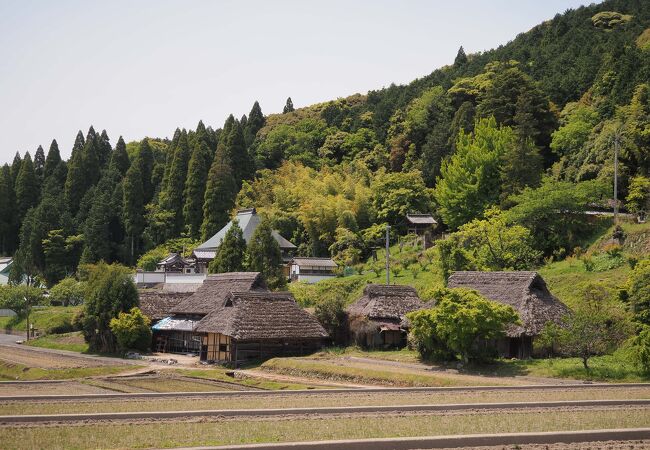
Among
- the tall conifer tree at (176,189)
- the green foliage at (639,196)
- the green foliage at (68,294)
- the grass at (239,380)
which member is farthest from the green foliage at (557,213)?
the tall conifer tree at (176,189)

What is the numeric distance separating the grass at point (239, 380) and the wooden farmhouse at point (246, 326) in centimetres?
221

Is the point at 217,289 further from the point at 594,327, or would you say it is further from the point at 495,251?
the point at 594,327

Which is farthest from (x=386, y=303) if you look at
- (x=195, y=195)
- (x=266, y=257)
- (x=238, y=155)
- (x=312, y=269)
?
(x=238, y=155)

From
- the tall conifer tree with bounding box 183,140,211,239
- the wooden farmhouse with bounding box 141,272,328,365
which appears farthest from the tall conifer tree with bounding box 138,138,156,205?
the wooden farmhouse with bounding box 141,272,328,365

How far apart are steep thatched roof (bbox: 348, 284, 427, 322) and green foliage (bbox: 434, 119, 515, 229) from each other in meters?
13.2

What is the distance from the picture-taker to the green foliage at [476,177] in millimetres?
46562

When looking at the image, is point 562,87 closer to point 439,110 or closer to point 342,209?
point 439,110

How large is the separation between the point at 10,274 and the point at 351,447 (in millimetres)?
60506

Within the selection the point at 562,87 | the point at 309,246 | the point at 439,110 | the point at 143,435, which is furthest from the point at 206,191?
the point at 143,435

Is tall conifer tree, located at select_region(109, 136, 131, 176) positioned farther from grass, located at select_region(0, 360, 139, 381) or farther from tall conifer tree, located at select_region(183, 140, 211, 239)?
grass, located at select_region(0, 360, 139, 381)

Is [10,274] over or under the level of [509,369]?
over

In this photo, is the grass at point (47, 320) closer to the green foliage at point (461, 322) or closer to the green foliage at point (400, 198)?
the green foliage at point (400, 198)

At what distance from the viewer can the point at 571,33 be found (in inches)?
2948

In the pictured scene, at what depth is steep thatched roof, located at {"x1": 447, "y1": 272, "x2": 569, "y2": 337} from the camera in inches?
1077
